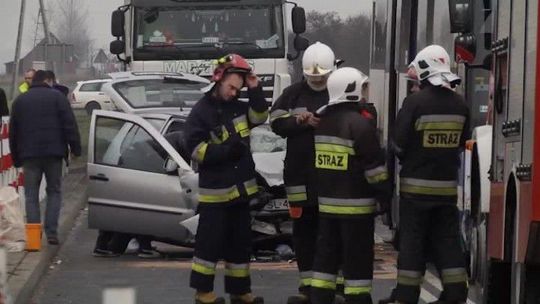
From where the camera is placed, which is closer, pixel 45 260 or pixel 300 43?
pixel 45 260

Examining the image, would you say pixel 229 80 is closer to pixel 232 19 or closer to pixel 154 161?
pixel 154 161

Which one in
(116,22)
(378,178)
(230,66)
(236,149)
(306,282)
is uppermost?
(116,22)

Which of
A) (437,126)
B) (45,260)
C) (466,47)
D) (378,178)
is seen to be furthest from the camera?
(45,260)

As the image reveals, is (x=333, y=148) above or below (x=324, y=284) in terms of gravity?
above

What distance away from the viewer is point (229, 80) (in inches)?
446

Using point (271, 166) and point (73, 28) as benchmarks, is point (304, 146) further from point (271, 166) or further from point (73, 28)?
point (73, 28)

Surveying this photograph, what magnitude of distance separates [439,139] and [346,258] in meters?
1.07

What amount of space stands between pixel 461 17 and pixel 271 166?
4.01 metres

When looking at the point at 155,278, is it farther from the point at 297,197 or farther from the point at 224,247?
the point at 297,197

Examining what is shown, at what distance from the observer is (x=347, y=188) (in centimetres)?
1062

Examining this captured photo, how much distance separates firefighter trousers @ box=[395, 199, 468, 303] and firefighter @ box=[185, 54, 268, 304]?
53.2 inches

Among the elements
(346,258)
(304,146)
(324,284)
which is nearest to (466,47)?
(304,146)

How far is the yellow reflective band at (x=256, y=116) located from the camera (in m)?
11.5

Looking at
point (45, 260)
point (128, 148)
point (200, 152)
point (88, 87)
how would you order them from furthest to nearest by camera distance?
point (88, 87) → point (128, 148) → point (45, 260) → point (200, 152)
